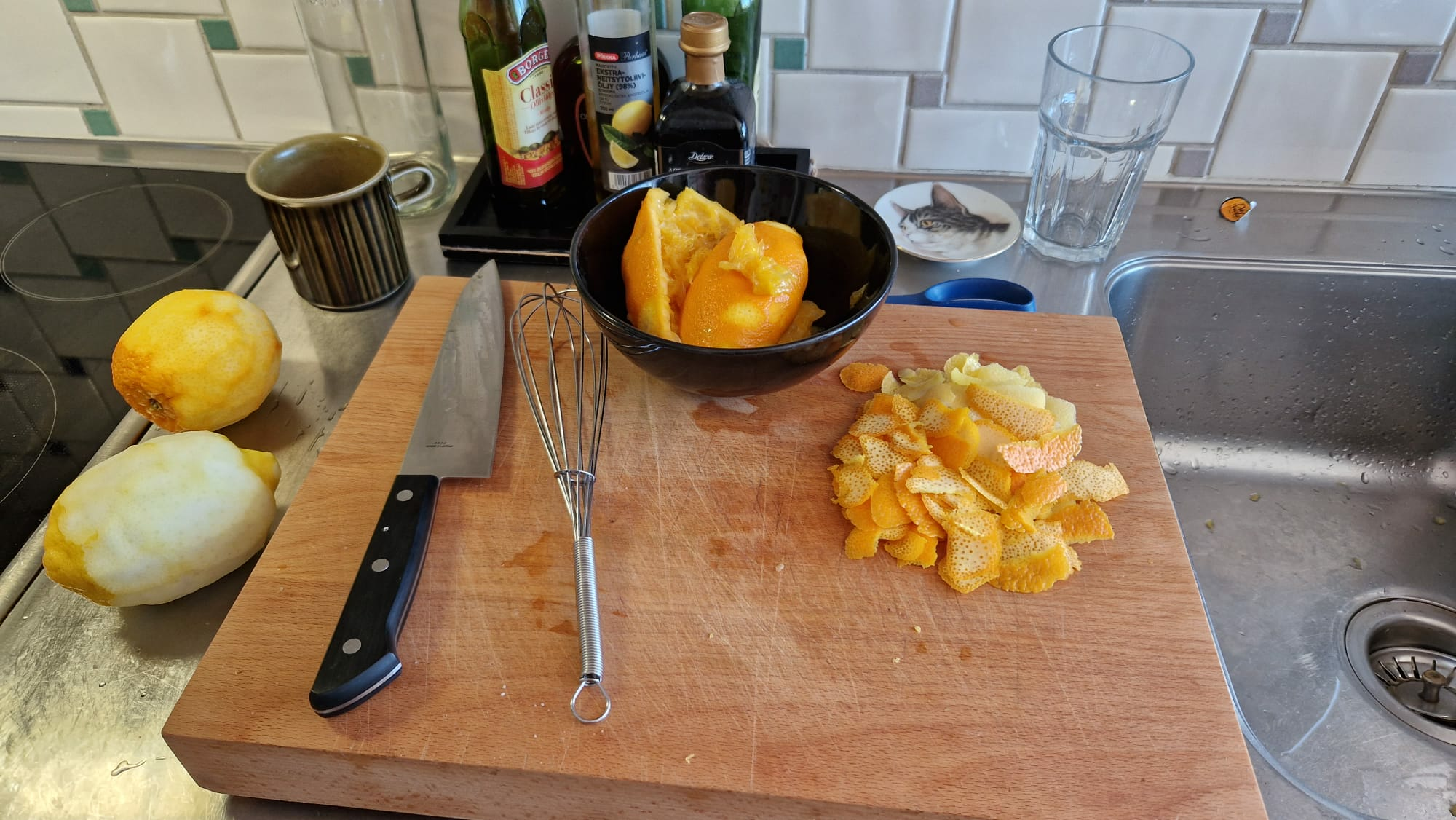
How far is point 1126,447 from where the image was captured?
2.20 ft

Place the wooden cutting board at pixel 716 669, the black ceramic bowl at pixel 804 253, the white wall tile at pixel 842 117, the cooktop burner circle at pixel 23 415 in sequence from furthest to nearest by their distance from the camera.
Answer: the white wall tile at pixel 842 117 → the cooktop burner circle at pixel 23 415 → the black ceramic bowl at pixel 804 253 → the wooden cutting board at pixel 716 669

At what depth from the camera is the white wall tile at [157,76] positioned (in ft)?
3.21

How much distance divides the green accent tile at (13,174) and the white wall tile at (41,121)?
1.7 inches

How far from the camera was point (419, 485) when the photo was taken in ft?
2.05

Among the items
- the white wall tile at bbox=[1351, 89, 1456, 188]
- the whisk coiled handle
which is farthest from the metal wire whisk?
the white wall tile at bbox=[1351, 89, 1456, 188]

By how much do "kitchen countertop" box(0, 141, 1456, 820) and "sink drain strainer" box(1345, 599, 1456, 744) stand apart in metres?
0.30

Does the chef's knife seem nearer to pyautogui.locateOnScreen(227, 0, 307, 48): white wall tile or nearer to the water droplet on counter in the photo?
the water droplet on counter

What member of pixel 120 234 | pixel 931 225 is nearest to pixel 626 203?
pixel 931 225

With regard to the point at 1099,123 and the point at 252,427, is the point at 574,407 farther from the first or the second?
the point at 1099,123

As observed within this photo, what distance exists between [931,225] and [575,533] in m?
0.55

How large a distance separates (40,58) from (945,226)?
1.03 metres

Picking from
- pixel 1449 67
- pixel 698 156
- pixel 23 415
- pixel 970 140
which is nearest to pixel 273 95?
pixel 23 415

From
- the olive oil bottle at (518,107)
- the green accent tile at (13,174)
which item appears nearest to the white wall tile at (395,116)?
the olive oil bottle at (518,107)

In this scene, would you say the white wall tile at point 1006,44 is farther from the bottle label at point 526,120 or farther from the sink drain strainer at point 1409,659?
the sink drain strainer at point 1409,659
